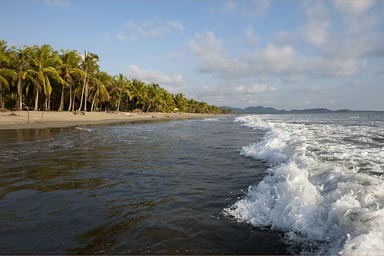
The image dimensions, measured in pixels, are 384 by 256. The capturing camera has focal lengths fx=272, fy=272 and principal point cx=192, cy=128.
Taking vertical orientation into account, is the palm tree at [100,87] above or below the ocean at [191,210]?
above

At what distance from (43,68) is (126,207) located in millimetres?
39149

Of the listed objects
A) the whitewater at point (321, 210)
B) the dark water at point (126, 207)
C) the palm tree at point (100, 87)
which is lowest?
the dark water at point (126, 207)

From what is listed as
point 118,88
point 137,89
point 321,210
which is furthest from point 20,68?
point 321,210

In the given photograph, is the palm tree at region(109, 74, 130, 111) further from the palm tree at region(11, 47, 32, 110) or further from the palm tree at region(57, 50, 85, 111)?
the palm tree at region(11, 47, 32, 110)

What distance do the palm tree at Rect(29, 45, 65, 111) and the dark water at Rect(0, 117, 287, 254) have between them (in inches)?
1250

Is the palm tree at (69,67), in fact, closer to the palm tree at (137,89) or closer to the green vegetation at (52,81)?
the green vegetation at (52,81)

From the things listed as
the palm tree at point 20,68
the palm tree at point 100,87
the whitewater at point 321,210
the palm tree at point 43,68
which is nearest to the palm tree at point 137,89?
the palm tree at point 100,87

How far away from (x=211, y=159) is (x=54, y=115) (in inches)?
1163

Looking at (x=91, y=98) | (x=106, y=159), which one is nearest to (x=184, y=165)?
(x=106, y=159)

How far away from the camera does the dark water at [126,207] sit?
380cm

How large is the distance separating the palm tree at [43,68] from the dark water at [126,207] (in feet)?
104

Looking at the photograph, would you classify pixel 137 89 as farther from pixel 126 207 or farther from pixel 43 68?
pixel 126 207

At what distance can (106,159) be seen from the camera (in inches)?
417

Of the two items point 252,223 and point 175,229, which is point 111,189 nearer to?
point 175,229
